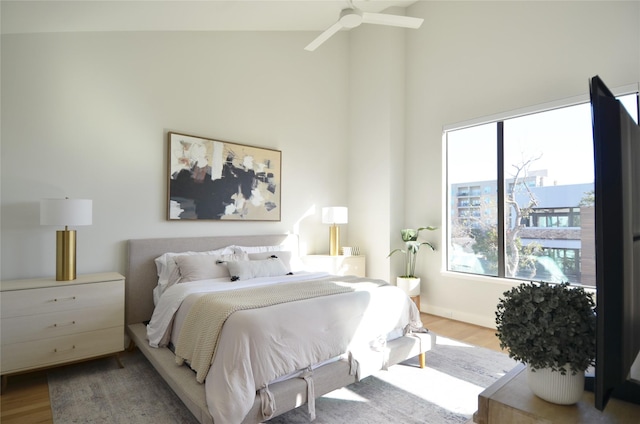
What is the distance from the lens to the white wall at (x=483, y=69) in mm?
3307

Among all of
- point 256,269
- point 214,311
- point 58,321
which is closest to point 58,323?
point 58,321

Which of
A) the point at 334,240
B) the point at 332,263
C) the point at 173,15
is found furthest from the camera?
the point at 334,240

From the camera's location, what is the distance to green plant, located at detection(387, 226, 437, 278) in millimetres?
4574

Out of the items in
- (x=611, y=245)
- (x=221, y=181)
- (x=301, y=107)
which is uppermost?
(x=301, y=107)

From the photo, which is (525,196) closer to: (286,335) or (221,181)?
(286,335)

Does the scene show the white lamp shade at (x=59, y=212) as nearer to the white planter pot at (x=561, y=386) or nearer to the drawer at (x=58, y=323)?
the drawer at (x=58, y=323)

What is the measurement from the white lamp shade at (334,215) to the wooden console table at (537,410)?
3803 millimetres

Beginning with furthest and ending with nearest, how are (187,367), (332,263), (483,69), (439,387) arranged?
(332,263) < (483,69) < (439,387) < (187,367)

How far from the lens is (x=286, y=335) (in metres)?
2.14

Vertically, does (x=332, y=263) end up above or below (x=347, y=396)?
above

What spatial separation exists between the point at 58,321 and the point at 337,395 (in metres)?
2.22

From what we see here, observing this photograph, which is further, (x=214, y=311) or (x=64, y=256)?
(x=64, y=256)

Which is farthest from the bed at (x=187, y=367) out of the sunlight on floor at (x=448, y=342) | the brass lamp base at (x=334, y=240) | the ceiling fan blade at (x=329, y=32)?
the ceiling fan blade at (x=329, y=32)

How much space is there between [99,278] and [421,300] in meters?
3.87
